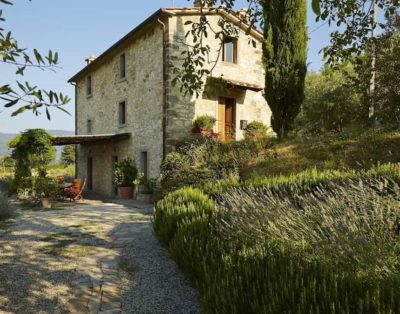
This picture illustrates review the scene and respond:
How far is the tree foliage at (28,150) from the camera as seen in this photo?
1464 centimetres

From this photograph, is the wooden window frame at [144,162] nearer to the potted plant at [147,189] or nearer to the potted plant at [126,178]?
A: the potted plant at [126,178]

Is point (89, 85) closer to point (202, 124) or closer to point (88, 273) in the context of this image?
point (202, 124)

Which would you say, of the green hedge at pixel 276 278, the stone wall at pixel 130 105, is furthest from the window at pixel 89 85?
the green hedge at pixel 276 278

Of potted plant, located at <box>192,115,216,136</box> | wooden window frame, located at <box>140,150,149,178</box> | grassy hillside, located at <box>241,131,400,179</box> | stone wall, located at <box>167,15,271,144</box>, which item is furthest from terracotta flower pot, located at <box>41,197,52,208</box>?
grassy hillside, located at <box>241,131,400,179</box>

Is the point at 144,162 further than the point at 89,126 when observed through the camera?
No

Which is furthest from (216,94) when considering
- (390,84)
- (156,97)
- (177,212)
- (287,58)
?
(177,212)

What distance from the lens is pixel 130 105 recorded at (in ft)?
53.3

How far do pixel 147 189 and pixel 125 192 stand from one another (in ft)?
6.15

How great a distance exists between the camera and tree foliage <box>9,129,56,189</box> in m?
14.6

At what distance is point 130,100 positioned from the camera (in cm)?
1623

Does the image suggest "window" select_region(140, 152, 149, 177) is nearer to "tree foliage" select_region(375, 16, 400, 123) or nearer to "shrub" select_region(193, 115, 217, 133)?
"shrub" select_region(193, 115, 217, 133)

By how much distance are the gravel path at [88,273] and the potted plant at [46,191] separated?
4700 mm

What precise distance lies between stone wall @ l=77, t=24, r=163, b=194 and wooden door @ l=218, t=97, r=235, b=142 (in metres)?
3.03

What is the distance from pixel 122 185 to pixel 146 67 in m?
5.30
